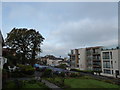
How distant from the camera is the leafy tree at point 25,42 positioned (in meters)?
40.8

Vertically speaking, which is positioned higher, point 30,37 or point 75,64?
point 30,37

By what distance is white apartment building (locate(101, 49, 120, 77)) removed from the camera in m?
44.0

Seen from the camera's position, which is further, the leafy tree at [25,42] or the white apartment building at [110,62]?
the white apartment building at [110,62]

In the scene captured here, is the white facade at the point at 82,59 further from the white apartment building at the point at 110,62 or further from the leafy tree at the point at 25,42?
the leafy tree at the point at 25,42

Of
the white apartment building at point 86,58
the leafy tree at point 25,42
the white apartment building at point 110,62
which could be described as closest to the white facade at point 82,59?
the white apartment building at point 86,58

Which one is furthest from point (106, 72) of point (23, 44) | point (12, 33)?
point (12, 33)

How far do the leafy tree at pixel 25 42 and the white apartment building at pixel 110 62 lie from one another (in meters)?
22.0

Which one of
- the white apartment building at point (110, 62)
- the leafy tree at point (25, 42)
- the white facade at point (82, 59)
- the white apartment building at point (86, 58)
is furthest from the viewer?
the white facade at point (82, 59)

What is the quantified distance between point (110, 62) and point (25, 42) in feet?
89.4

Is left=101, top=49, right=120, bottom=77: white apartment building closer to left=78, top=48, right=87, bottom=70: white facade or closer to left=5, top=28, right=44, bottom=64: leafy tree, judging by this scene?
left=78, top=48, right=87, bottom=70: white facade

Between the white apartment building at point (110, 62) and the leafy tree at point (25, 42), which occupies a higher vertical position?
the leafy tree at point (25, 42)

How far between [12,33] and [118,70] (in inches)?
1285

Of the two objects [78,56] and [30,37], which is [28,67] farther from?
[78,56]

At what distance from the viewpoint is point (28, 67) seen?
1348 inches
